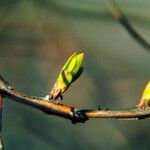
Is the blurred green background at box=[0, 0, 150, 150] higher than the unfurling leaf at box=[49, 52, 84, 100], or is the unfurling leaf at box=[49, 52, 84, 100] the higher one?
the blurred green background at box=[0, 0, 150, 150]

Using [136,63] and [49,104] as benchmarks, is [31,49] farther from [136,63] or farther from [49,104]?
[49,104]

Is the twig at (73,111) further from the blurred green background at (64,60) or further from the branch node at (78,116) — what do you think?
the blurred green background at (64,60)

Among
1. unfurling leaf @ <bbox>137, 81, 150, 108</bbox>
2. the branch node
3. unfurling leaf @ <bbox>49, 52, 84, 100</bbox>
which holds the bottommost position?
the branch node

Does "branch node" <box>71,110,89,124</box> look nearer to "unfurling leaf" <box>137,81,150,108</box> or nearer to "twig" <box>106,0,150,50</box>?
"unfurling leaf" <box>137,81,150,108</box>

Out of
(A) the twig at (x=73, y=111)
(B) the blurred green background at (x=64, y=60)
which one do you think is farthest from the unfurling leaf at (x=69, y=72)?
(B) the blurred green background at (x=64, y=60)

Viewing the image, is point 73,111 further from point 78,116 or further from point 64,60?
point 64,60

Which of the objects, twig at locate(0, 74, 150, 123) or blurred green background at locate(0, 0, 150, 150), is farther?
blurred green background at locate(0, 0, 150, 150)

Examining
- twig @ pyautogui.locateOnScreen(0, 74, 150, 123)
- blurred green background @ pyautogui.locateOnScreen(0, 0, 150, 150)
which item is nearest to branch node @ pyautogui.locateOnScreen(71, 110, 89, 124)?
twig @ pyautogui.locateOnScreen(0, 74, 150, 123)

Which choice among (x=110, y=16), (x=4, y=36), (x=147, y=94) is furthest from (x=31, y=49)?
(x=147, y=94)
